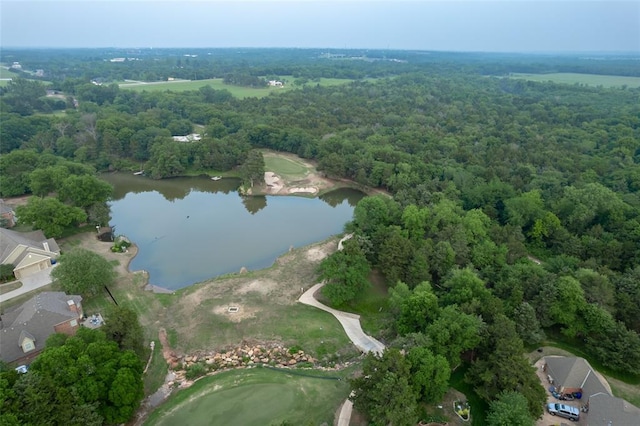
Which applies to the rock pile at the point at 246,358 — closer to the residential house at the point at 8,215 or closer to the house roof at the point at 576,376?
the house roof at the point at 576,376

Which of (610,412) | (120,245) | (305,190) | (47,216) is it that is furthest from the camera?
(305,190)

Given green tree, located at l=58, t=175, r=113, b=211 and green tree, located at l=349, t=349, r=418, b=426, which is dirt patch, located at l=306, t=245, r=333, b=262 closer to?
green tree, located at l=349, t=349, r=418, b=426

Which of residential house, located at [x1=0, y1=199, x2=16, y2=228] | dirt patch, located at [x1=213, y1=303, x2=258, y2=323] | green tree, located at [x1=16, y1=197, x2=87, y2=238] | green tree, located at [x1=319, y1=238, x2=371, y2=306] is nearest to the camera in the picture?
dirt patch, located at [x1=213, y1=303, x2=258, y2=323]

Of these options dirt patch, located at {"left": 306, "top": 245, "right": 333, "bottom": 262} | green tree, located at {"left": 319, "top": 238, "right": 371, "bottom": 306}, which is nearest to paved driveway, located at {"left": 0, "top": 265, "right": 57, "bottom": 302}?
dirt patch, located at {"left": 306, "top": 245, "right": 333, "bottom": 262}

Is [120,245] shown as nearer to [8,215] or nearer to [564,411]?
[8,215]

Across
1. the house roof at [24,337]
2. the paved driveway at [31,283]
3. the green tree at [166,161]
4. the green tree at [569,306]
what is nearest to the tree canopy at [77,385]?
the house roof at [24,337]

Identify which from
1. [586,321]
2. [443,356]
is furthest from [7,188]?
[586,321]

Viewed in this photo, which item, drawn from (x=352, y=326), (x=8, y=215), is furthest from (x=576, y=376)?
(x=8, y=215)
